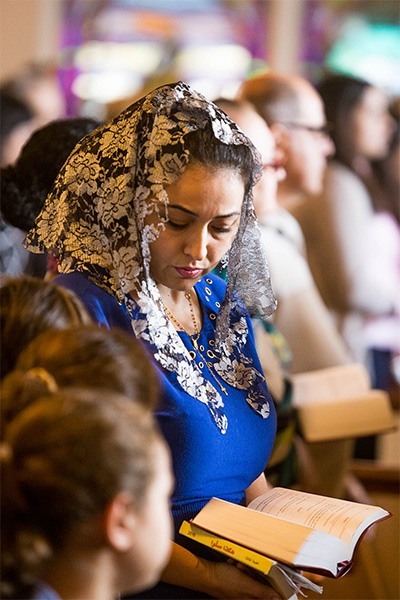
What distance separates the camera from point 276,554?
1735 millimetres

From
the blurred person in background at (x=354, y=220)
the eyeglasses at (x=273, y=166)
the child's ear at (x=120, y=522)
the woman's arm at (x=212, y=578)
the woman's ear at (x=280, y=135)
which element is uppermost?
the child's ear at (x=120, y=522)

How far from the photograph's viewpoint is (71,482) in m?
1.28

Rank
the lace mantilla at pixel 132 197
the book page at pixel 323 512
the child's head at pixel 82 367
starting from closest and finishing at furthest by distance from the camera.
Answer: the child's head at pixel 82 367 < the book page at pixel 323 512 < the lace mantilla at pixel 132 197

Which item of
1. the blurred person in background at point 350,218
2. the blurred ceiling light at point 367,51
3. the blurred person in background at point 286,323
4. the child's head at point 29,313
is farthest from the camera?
the blurred ceiling light at point 367,51

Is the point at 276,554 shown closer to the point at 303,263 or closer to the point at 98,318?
the point at 98,318

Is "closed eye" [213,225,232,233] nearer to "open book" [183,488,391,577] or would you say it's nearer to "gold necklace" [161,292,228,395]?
"gold necklace" [161,292,228,395]

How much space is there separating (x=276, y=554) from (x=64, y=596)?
47 cm

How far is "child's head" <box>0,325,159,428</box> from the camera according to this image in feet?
4.74

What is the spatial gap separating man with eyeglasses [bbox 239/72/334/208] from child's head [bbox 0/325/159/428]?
2.57 m

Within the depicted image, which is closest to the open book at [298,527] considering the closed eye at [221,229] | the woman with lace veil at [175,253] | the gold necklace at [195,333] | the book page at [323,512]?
the book page at [323,512]

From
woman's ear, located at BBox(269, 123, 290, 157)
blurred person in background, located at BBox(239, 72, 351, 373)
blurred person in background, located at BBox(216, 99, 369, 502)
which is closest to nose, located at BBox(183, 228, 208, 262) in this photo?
blurred person in background, located at BBox(216, 99, 369, 502)

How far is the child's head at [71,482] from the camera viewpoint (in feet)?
4.22

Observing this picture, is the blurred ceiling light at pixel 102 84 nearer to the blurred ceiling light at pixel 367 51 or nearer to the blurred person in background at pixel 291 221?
the blurred ceiling light at pixel 367 51

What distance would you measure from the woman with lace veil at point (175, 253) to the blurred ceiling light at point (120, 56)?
627 centimetres
